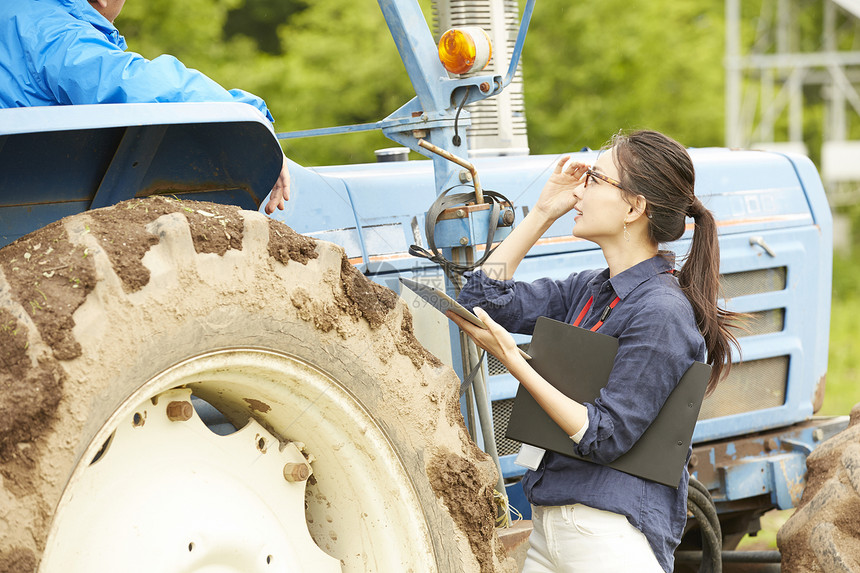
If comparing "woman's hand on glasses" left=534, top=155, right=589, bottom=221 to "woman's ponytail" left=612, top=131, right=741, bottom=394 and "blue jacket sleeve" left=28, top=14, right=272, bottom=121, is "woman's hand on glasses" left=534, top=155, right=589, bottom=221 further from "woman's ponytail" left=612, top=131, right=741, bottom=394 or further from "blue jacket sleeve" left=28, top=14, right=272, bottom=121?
"blue jacket sleeve" left=28, top=14, right=272, bottom=121

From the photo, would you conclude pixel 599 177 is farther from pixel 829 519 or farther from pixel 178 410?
pixel 829 519

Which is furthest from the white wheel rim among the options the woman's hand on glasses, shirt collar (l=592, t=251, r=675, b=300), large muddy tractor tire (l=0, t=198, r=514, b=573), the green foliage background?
the green foliage background

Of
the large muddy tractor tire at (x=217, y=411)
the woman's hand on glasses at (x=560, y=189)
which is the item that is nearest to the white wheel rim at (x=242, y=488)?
the large muddy tractor tire at (x=217, y=411)

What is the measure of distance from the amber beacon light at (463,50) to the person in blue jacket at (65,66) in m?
0.68

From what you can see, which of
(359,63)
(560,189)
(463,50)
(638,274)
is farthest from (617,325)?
(359,63)

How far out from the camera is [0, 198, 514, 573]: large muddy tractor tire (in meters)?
1.47

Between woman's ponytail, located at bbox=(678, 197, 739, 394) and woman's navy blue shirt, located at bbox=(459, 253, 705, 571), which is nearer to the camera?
woman's navy blue shirt, located at bbox=(459, 253, 705, 571)

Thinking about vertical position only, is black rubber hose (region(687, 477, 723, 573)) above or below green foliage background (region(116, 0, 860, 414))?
above

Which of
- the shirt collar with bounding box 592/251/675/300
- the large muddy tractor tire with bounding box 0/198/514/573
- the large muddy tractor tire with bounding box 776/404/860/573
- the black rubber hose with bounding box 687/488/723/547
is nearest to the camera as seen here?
the large muddy tractor tire with bounding box 0/198/514/573

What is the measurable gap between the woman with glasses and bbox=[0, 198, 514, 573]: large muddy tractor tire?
0.53 ft

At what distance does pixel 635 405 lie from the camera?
6.89ft

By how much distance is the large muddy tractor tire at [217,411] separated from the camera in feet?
4.83

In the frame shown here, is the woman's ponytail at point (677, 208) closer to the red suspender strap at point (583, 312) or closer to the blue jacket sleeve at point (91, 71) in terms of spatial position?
the red suspender strap at point (583, 312)

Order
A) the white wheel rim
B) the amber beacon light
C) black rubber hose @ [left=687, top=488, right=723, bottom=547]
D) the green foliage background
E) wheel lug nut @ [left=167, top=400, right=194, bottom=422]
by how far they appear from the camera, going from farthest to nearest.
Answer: the green foliage background → black rubber hose @ [left=687, top=488, right=723, bottom=547] → the amber beacon light → wheel lug nut @ [left=167, top=400, right=194, bottom=422] → the white wheel rim
